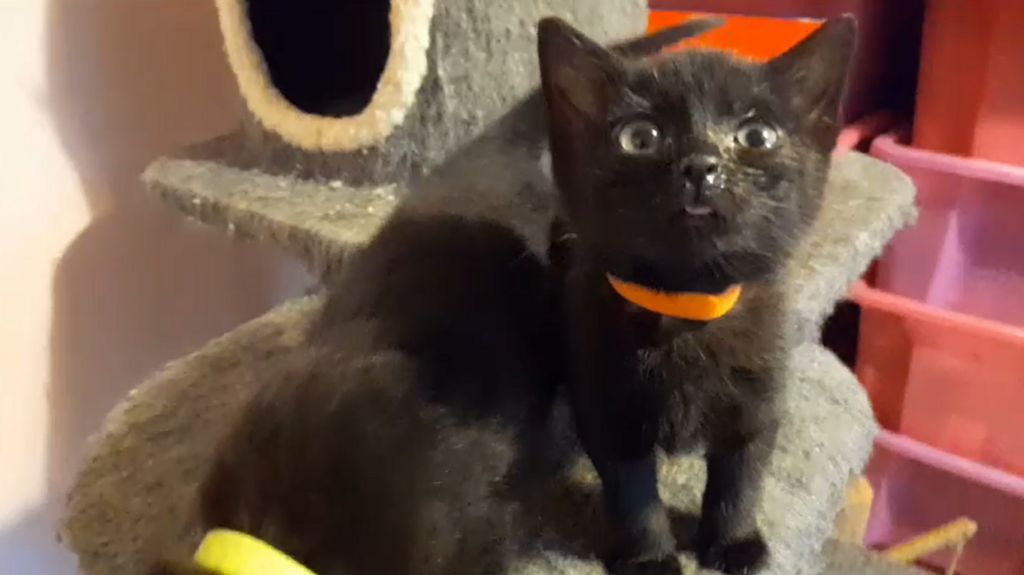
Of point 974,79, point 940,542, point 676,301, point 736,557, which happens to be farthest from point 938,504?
point 676,301

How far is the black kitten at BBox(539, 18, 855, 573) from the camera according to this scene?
0.56m

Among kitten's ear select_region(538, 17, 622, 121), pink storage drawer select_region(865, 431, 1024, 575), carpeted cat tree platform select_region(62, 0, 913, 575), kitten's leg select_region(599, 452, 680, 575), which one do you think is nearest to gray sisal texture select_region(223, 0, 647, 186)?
carpeted cat tree platform select_region(62, 0, 913, 575)

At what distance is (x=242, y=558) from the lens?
0.53 m

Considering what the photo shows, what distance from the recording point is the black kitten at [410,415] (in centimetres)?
62

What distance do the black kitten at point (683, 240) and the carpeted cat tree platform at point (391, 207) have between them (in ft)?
0.24

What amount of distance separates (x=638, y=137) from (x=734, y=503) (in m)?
0.25

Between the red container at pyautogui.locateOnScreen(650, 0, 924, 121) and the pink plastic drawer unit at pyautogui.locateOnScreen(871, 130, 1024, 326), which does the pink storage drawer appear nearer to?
the pink plastic drawer unit at pyautogui.locateOnScreen(871, 130, 1024, 326)

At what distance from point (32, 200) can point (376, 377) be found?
0.50 meters

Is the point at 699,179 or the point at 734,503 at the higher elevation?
the point at 699,179

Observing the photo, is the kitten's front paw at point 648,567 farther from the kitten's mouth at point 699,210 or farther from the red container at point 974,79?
the red container at point 974,79

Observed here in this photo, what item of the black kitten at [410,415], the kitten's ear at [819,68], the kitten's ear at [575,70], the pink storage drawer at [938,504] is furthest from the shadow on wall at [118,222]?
the pink storage drawer at [938,504]

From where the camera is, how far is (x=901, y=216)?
3.09 ft

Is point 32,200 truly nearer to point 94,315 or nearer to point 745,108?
point 94,315

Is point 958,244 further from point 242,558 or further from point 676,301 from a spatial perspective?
point 242,558
